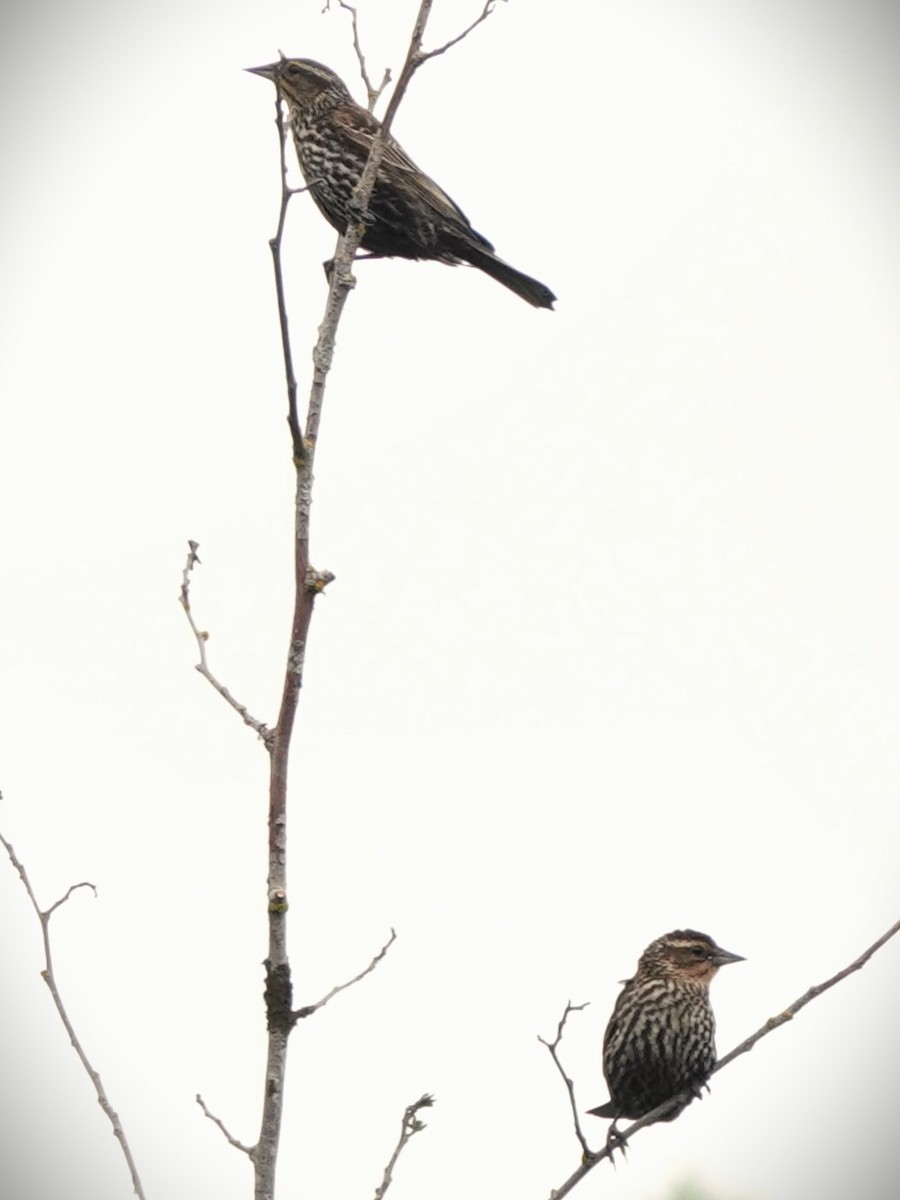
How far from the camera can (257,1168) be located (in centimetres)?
251

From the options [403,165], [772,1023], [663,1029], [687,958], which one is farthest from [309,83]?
[772,1023]

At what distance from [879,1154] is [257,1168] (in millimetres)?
20934

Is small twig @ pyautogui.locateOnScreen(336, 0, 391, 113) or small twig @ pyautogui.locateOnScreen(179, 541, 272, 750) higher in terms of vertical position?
small twig @ pyautogui.locateOnScreen(336, 0, 391, 113)

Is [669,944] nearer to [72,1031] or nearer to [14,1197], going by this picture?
[72,1031]

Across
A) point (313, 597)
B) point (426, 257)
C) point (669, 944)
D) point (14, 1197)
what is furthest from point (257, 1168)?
point (14, 1197)

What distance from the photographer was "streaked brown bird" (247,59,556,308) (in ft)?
16.3

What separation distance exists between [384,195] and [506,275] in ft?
1.63

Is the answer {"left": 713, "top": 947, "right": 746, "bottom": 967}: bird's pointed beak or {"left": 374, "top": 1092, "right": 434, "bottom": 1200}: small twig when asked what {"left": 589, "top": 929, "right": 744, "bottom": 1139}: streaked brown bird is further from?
{"left": 374, "top": 1092, "right": 434, "bottom": 1200}: small twig

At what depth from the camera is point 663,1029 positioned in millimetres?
4449

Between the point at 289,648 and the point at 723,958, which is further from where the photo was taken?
the point at 723,958

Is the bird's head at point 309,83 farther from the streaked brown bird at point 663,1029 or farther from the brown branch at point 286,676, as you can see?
the streaked brown bird at point 663,1029

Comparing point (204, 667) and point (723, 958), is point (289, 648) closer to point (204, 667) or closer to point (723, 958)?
point (204, 667)

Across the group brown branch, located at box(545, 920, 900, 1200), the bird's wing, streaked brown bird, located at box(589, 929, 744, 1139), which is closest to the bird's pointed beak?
streaked brown bird, located at box(589, 929, 744, 1139)

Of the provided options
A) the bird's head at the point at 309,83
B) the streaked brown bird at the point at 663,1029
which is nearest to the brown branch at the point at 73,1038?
the streaked brown bird at the point at 663,1029
